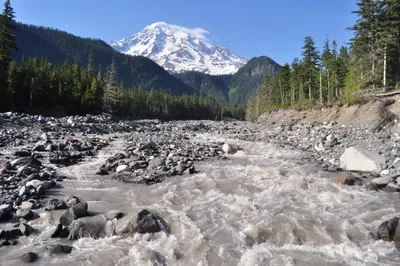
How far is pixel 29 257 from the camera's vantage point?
233 inches

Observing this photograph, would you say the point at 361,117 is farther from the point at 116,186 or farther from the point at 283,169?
the point at 116,186

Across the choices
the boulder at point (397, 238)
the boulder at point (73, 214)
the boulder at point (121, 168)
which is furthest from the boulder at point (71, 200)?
the boulder at point (397, 238)

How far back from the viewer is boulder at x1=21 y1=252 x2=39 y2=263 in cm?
588

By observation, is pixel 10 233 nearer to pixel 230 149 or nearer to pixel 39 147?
pixel 39 147

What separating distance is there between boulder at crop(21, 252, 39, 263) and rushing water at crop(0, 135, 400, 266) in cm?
13

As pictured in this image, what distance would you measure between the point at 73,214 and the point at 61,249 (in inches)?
64.3

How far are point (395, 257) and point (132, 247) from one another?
19.7 feet

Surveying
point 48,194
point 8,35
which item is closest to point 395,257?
point 48,194

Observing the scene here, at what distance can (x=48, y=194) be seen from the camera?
998cm

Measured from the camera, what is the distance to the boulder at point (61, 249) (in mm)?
6314

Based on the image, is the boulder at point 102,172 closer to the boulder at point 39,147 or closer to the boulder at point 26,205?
the boulder at point 26,205

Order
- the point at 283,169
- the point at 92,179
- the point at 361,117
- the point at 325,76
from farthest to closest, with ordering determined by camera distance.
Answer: the point at 325,76
the point at 361,117
the point at 283,169
the point at 92,179

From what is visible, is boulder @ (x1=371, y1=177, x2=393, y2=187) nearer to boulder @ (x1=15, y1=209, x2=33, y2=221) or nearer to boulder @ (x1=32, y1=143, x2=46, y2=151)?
boulder @ (x1=15, y1=209, x2=33, y2=221)

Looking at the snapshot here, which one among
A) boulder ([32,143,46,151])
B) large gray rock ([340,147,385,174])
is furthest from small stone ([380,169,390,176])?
boulder ([32,143,46,151])
